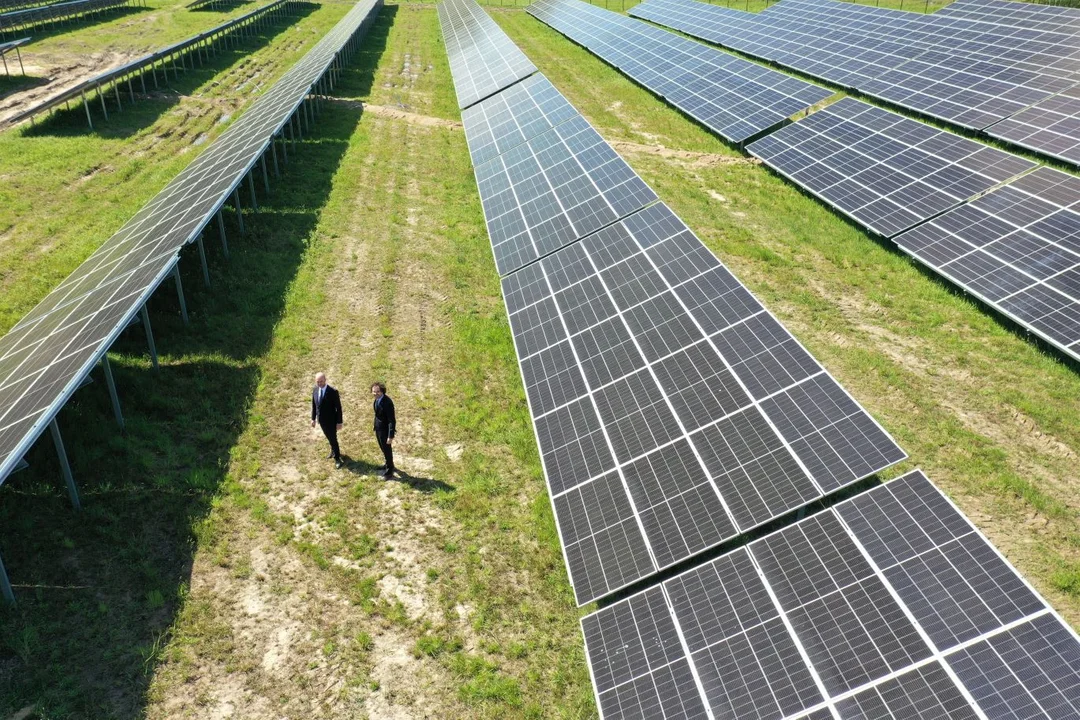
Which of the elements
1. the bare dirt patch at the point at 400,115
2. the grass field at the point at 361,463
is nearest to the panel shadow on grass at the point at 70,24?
the bare dirt patch at the point at 400,115

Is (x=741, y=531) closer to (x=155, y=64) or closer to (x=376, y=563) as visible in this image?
(x=376, y=563)

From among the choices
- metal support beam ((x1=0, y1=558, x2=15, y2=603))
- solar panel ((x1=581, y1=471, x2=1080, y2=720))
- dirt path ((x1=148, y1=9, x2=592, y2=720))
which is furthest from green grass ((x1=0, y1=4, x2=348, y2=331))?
solar panel ((x1=581, y1=471, x2=1080, y2=720))

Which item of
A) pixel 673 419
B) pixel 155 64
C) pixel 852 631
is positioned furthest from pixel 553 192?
pixel 155 64

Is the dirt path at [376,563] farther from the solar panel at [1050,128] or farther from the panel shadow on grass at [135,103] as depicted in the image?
the panel shadow on grass at [135,103]

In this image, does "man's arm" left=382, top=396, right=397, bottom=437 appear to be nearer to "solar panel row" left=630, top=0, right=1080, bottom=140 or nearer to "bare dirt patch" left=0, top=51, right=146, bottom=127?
"solar panel row" left=630, top=0, right=1080, bottom=140

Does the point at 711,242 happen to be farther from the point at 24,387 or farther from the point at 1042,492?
the point at 24,387

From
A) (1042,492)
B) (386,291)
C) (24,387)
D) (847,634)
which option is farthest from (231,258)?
(1042,492)
